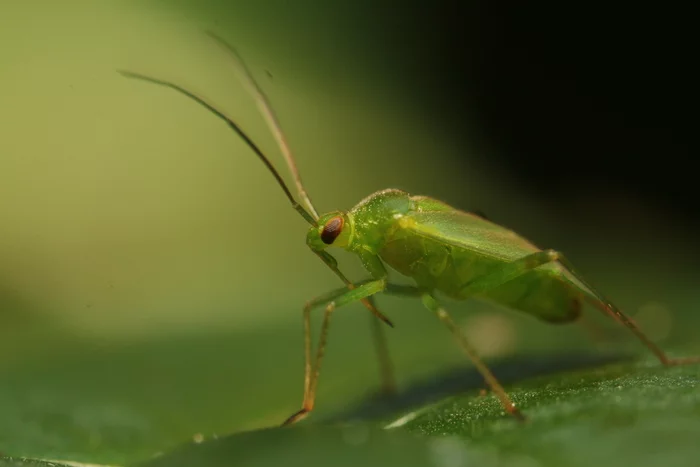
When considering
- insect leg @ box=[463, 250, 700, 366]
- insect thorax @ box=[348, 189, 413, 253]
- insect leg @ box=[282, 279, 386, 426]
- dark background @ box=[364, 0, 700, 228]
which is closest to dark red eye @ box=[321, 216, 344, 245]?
insect thorax @ box=[348, 189, 413, 253]

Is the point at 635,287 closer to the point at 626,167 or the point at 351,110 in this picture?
the point at 626,167

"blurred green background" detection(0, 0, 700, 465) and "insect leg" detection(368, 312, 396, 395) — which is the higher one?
"blurred green background" detection(0, 0, 700, 465)

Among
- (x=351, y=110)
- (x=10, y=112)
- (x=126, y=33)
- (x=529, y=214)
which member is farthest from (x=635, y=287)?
(x=10, y=112)

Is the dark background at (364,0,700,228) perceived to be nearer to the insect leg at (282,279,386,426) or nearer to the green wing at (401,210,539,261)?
the green wing at (401,210,539,261)

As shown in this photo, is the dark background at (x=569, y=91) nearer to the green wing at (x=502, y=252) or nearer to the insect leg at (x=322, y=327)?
the green wing at (x=502, y=252)

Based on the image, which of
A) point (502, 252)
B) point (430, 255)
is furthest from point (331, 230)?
point (502, 252)

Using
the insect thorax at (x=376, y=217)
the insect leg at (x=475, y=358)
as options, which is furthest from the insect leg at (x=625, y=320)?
the insect thorax at (x=376, y=217)

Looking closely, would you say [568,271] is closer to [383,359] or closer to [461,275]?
[461,275]
